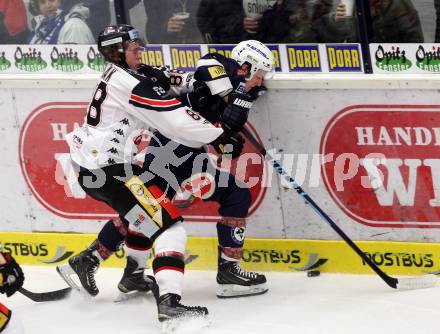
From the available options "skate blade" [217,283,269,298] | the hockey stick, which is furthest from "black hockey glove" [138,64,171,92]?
"skate blade" [217,283,269,298]

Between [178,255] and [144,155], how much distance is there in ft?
2.84

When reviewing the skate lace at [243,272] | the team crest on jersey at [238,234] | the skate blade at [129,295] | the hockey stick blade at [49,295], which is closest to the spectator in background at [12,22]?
the hockey stick blade at [49,295]

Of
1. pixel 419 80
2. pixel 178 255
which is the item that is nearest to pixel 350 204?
pixel 419 80

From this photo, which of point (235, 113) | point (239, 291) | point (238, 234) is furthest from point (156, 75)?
point (239, 291)

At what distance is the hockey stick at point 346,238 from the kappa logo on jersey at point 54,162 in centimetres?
76

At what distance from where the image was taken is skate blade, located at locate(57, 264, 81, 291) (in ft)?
18.2

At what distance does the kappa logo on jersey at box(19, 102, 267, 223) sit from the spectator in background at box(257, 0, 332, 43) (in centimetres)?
105

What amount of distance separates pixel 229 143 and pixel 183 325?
980 millimetres

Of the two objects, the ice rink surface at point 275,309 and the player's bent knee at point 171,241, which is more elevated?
the player's bent knee at point 171,241

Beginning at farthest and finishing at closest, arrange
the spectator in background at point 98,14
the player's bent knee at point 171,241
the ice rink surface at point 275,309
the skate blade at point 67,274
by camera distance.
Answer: the spectator in background at point 98,14, the skate blade at point 67,274, the player's bent knee at point 171,241, the ice rink surface at point 275,309

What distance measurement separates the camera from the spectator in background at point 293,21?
Answer: 5.46 m

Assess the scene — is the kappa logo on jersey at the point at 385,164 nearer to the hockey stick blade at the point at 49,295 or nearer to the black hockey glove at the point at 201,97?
the black hockey glove at the point at 201,97

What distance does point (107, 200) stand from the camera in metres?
5.18

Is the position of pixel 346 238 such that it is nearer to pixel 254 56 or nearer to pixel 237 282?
pixel 237 282
